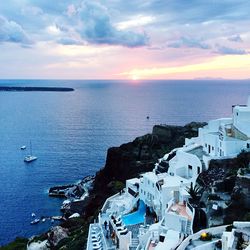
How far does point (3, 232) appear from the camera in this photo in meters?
72.8

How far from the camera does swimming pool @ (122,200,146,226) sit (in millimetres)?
44344

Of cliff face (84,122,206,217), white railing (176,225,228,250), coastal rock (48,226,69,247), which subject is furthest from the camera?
cliff face (84,122,206,217)

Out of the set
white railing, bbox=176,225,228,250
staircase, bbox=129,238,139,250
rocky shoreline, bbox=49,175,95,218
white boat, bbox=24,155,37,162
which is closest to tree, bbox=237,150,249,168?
white railing, bbox=176,225,228,250

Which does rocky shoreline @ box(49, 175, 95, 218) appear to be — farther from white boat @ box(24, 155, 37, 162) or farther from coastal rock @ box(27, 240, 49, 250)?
white boat @ box(24, 155, 37, 162)

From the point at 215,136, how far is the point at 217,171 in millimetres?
6795

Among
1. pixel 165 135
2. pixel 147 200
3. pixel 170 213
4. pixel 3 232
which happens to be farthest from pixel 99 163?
pixel 170 213

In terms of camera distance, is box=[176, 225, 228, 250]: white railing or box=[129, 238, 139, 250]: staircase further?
box=[129, 238, 139, 250]: staircase

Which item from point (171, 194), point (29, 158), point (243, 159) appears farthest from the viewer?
point (29, 158)

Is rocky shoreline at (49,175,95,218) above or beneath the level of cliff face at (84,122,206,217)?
beneath

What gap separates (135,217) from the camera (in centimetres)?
4588

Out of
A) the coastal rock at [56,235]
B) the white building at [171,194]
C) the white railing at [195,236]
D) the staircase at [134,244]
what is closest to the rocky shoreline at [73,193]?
the coastal rock at [56,235]

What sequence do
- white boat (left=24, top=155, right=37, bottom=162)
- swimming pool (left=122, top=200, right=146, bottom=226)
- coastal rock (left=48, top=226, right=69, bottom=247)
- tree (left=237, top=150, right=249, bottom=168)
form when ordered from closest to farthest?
tree (left=237, top=150, right=249, bottom=168)
swimming pool (left=122, top=200, right=146, bottom=226)
coastal rock (left=48, top=226, right=69, bottom=247)
white boat (left=24, top=155, right=37, bottom=162)

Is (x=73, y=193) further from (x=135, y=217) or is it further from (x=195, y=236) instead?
(x=195, y=236)

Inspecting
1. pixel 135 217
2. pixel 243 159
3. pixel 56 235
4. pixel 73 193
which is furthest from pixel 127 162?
pixel 243 159
